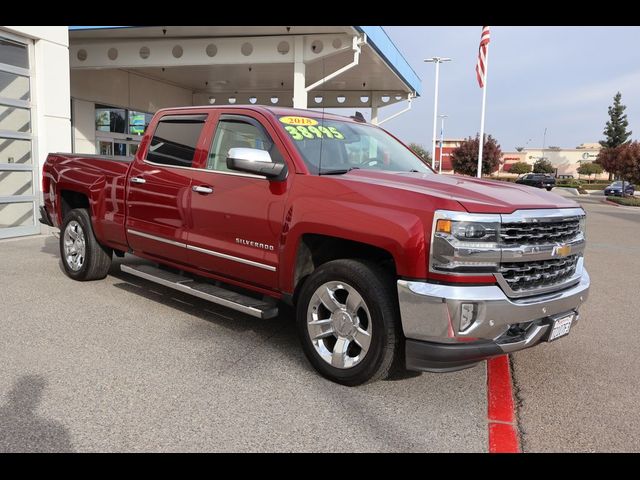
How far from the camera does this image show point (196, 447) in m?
2.88

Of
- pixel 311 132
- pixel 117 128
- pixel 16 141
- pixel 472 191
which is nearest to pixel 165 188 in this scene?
pixel 311 132

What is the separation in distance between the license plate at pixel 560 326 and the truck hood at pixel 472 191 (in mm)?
746

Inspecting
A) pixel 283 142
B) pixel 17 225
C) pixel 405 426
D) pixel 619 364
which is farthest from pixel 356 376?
pixel 17 225

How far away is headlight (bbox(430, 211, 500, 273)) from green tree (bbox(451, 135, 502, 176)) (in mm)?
45734

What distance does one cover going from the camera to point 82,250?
6.25 meters

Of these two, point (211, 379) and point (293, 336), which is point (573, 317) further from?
point (211, 379)

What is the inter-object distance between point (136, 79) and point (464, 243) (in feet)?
56.7

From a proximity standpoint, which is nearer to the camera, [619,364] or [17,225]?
[619,364]

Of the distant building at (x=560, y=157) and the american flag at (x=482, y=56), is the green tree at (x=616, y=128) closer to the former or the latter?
the distant building at (x=560, y=157)

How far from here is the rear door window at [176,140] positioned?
488 cm

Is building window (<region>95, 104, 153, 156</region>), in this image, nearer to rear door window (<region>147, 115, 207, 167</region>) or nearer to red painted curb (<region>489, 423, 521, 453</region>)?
rear door window (<region>147, 115, 207, 167</region>)

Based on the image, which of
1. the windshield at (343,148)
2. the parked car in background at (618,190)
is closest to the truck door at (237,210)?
the windshield at (343,148)

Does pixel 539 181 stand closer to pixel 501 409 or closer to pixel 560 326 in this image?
pixel 560 326
